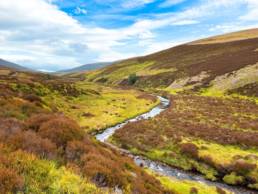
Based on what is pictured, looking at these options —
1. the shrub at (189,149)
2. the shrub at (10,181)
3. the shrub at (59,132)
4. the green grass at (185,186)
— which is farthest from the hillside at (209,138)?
the shrub at (10,181)

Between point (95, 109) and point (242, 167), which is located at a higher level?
point (95, 109)

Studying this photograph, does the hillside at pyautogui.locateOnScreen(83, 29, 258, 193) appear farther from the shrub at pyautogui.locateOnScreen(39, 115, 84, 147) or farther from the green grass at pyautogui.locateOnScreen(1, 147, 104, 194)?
the green grass at pyautogui.locateOnScreen(1, 147, 104, 194)

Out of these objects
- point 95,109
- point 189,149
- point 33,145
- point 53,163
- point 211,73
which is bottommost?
point 189,149

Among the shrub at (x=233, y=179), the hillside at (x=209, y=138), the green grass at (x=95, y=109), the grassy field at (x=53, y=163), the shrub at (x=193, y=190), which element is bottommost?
the shrub at (x=233, y=179)

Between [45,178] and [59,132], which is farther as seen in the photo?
[59,132]

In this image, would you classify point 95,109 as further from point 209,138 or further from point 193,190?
point 193,190

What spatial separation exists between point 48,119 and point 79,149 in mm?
4484

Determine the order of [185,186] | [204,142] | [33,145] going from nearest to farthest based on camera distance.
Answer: [33,145], [185,186], [204,142]

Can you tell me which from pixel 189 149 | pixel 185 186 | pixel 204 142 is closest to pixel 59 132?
pixel 185 186

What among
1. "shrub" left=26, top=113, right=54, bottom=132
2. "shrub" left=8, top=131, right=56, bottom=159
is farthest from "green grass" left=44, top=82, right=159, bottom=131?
"shrub" left=8, top=131, right=56, bottom=159

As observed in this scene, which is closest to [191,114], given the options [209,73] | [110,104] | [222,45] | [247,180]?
[110,104]

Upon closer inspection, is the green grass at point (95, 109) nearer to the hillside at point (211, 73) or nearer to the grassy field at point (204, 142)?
the grassy field at point (204, 142)

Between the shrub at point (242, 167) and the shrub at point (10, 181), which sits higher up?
the shrub at point (10, 181)

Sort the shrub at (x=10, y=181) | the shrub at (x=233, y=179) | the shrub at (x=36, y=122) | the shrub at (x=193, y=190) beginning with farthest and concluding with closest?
the shrub at (x=233, y=179) < the shrub at (x=193, y=190) < the shrub at (x=36, y=122) < the shrub at (x=10, y=181)
